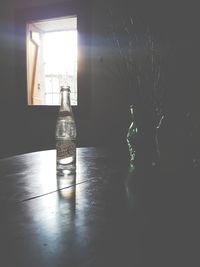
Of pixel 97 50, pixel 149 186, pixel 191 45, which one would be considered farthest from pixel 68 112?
pixel 97 50

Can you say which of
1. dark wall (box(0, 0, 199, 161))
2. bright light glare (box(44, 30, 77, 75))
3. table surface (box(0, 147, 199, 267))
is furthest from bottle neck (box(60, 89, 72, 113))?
bright light glare (box(44, 30, 77, 75))

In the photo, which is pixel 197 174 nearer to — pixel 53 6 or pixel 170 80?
pixel 170 80

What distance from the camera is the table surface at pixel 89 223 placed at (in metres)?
0.39

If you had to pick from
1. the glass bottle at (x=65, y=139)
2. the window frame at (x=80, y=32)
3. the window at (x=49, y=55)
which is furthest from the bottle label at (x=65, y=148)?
the window at (x=49, y=55)

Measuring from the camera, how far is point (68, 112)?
95cm

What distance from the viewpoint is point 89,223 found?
515 millimetres

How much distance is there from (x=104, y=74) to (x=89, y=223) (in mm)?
2597

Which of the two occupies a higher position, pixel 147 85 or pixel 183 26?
pixel 183 26

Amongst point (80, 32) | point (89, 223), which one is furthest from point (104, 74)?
point (89, 223)

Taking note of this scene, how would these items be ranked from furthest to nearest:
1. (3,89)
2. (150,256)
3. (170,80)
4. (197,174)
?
(3,89), (170,80), (197,174), (150,256)

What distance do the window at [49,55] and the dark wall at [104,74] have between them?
0.61ft

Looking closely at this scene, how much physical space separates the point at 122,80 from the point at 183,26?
0.68 m

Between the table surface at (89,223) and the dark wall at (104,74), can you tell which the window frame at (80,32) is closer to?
the dark wall at (104,74)

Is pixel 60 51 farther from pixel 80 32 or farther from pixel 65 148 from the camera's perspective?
pixel 65 148
